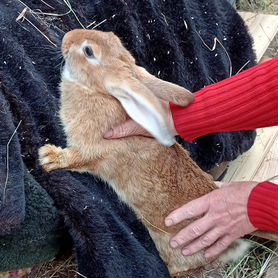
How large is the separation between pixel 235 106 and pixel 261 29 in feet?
4.29

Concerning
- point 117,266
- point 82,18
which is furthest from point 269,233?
point 82,18

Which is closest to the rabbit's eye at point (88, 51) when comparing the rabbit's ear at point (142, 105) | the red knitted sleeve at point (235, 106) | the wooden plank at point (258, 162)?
the rabbit's ear at point (142, 105)

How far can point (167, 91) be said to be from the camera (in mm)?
1922

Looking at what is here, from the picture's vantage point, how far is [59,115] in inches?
81.5

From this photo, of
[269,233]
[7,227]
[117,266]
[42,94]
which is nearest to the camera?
[7,227]

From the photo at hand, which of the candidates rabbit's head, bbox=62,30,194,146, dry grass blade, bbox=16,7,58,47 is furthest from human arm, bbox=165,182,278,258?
dry grass blade, bbox=16,7,58,47

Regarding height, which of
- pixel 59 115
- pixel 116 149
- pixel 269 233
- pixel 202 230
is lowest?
pixel 269 233

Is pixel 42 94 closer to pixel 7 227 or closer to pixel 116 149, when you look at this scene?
pixel 116 149

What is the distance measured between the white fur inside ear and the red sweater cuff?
34cm

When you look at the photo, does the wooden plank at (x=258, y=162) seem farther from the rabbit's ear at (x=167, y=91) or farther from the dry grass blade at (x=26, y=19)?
the dry grass blade at (x=26, y=19)

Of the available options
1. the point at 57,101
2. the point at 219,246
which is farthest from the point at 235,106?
the point at 57,101

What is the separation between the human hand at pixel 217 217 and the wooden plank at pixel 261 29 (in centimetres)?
122

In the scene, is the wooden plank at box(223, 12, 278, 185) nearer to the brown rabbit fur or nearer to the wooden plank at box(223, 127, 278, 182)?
the wooden plank at box(223, 127, 278, 182)

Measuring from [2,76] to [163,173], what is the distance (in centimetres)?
61
